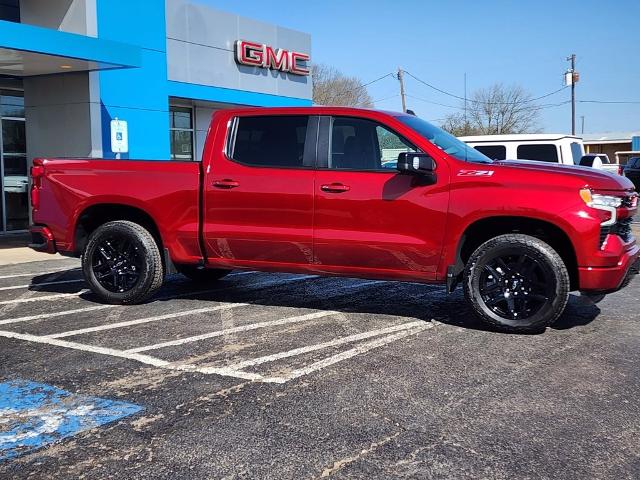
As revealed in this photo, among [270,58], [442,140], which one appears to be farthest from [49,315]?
[270,58]

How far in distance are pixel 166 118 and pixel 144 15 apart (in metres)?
2.48

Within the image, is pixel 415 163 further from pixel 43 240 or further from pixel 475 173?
pixel 43 240

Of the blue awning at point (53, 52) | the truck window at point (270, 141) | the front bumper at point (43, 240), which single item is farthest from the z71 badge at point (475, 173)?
the blue awning at point (53, 52)

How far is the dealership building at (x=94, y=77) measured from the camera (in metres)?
12.3

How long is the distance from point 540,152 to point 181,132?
11.6 metres

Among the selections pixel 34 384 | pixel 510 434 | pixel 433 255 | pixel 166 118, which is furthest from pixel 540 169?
pixel 166 118

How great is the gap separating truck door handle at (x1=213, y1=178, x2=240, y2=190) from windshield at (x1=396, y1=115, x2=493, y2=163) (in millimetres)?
1630

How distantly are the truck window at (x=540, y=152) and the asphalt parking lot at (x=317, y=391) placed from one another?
6.05 metres

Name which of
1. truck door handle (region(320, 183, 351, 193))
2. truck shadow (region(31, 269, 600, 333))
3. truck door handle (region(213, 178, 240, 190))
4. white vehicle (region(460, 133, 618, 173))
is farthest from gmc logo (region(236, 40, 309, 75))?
truck door handle (region(320, 183, 351, 193))

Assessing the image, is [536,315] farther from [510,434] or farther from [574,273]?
[510,434]

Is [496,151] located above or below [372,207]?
above

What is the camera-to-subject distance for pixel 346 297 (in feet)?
23.4

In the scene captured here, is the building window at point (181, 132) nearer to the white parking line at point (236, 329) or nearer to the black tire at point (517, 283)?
the white parking line at point (236, 329)

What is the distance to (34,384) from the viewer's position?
429 centimetres
